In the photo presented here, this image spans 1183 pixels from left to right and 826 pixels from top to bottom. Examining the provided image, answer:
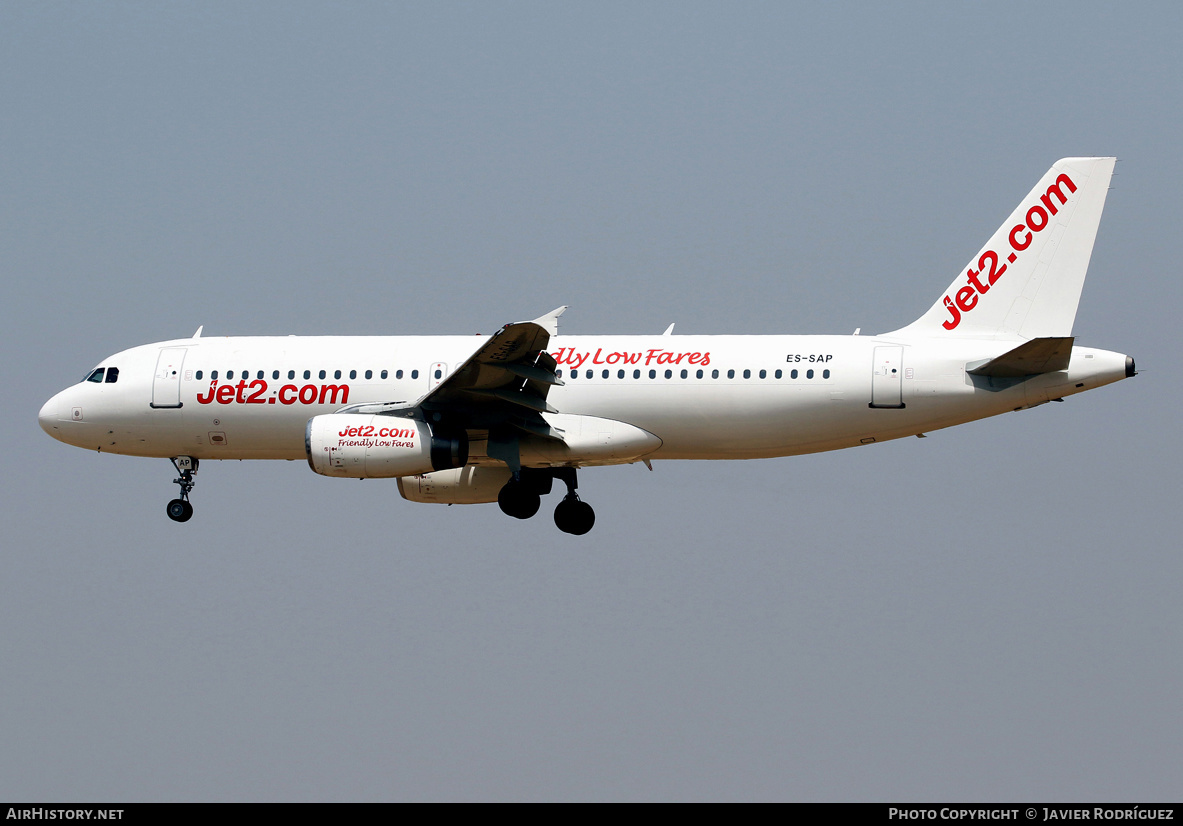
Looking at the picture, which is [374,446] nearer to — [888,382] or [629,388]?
[629,388]

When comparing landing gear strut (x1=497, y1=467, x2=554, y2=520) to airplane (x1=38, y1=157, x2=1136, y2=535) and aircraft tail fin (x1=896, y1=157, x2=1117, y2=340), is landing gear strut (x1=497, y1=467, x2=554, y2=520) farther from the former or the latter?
aircraft tail fin (x1=896, y1=157, x2=1117, y2=340)

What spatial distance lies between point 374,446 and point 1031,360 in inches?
522

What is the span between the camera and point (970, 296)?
32031 mm

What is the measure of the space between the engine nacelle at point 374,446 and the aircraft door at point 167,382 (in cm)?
453

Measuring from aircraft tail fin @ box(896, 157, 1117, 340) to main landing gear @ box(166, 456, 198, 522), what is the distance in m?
16.5

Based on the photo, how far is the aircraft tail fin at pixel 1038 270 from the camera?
31688mm

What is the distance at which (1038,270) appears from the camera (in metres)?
A: 31.8

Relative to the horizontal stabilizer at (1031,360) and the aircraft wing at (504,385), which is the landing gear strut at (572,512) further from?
the horizontal stabilizer at (1031,360)

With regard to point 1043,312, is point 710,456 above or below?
below

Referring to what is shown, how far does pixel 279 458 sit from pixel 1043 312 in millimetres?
17042

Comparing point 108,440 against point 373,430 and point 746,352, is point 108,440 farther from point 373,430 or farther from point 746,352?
point 746,352

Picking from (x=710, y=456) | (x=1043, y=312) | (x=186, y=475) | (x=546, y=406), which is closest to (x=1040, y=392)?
(x=1043, y=312)

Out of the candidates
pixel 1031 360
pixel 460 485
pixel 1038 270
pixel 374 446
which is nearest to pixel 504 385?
pixel 374 446

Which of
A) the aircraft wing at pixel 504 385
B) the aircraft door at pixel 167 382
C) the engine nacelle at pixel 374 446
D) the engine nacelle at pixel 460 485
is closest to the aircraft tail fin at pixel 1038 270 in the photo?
the aircraft wing at pixel 504 385
